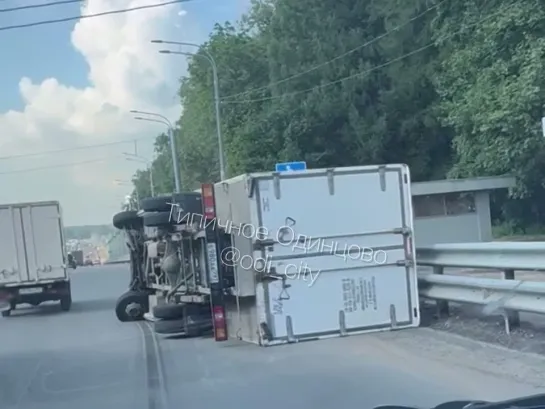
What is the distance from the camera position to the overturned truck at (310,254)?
1077 cm

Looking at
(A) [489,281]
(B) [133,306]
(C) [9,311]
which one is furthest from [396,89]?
(A) [489,281]

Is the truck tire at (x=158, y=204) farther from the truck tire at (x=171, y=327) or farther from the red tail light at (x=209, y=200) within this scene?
the red tail light at (x=209, y=200)

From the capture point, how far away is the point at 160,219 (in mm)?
14055

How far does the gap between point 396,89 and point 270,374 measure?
34.1 m

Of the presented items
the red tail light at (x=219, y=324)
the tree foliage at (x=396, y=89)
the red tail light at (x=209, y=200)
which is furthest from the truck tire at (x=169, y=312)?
the tree foliage at (x=396, y=89)

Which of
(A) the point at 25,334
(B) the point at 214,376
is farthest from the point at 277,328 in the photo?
(A) the point at 25,334

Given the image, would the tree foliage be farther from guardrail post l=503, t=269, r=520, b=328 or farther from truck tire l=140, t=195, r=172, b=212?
guardrail post l=503, t=269, r=520, b=328

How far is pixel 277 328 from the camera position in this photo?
1075 cm

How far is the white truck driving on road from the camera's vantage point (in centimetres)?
2364

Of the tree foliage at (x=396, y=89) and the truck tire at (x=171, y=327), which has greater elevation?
the tree foliage at (x=396, y=89)

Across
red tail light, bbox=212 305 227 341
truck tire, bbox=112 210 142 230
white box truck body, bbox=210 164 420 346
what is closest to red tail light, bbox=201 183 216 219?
white box truck body, bbox=210 164 420 346

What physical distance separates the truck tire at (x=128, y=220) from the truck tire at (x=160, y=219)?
11.0ft

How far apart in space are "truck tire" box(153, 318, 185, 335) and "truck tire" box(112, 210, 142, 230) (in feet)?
14.0

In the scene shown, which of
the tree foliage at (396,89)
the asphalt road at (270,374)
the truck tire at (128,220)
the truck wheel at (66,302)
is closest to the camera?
the asphalt road at (270,374)
